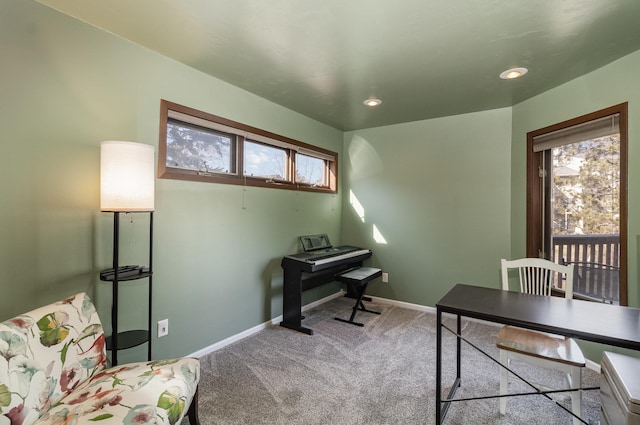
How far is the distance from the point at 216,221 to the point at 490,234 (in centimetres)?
289

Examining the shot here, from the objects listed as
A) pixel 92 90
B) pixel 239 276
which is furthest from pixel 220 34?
pixel 239 276

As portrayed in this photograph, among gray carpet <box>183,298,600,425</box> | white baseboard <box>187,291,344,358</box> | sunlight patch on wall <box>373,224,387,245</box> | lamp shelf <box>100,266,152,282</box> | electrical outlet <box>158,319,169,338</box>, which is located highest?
sunlight patch on wall <box>373,224,387,245</box>

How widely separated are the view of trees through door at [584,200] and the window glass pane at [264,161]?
2554mm

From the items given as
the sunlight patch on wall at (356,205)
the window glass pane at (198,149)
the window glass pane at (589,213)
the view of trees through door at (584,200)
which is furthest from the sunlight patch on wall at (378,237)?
the window glass pane at (198,149)

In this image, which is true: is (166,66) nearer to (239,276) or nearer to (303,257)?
(239,276)

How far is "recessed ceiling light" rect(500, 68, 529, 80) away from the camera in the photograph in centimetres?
238

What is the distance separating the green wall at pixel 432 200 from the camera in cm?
333

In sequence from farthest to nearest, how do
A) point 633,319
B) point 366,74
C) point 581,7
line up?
point 366,74
point 581,7
point 633,319

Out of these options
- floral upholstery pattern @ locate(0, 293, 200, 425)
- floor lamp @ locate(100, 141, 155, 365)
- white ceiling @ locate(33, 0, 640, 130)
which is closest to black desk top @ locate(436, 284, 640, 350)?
floral upholstery pattern @ locate(0, 293, 200, 425)

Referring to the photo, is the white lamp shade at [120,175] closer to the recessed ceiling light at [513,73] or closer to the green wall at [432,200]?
the recessed ceiling light at [513,73]

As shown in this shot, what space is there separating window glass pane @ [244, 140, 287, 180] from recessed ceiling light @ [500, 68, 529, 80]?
87.4 inches

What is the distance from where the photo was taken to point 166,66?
7.50 ft

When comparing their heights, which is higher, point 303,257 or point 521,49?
point 521,49

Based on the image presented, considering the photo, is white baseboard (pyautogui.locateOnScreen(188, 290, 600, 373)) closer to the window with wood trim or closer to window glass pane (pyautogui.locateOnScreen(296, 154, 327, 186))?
the window with wood trim
